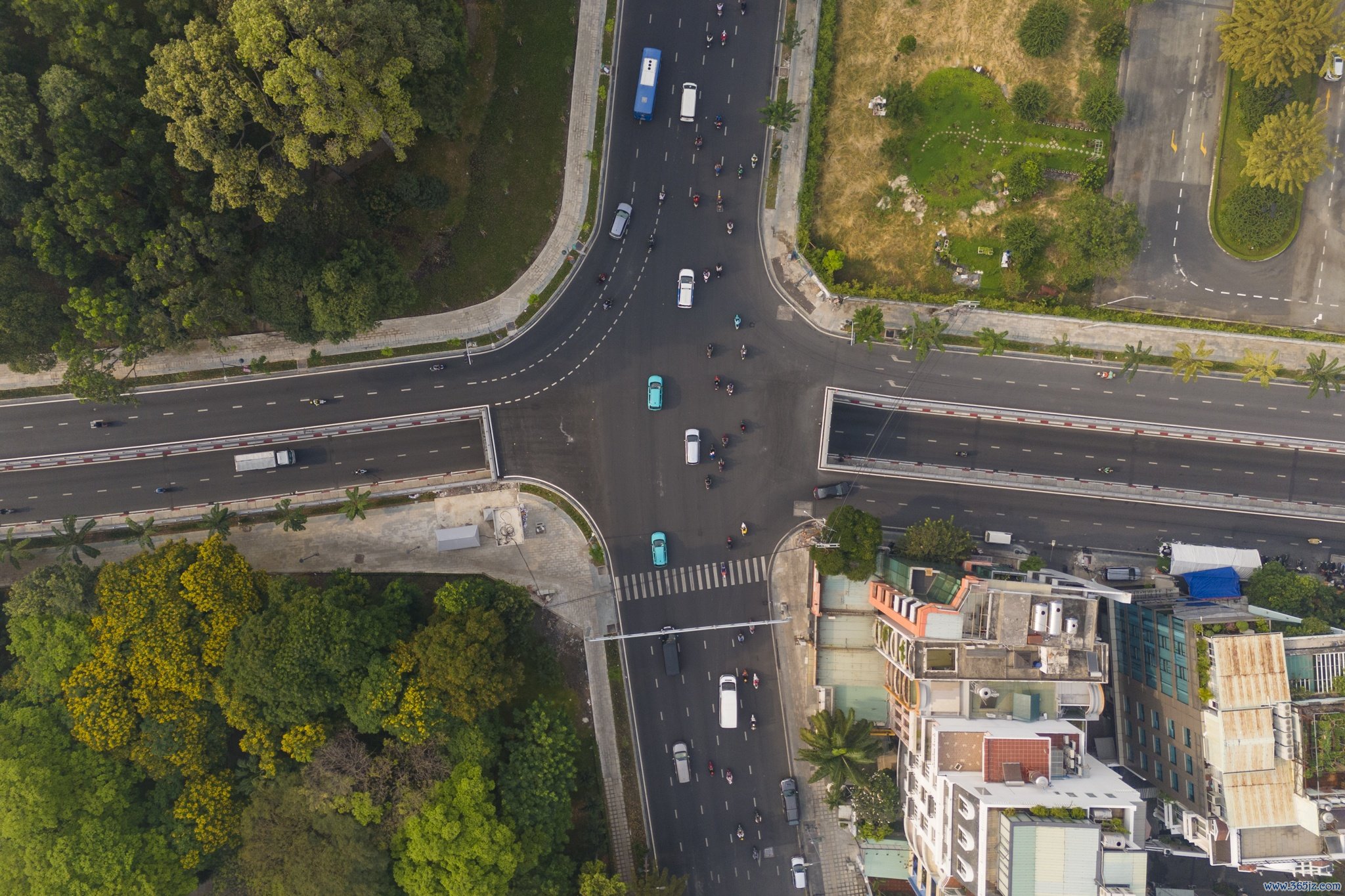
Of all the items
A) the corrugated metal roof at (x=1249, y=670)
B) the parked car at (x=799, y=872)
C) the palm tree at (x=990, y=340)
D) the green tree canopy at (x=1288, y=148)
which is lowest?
the parked car at (x=799, y=872)

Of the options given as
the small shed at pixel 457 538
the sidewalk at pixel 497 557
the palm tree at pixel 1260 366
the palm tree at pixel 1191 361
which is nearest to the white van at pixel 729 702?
the sidewalk at pixel 497 557

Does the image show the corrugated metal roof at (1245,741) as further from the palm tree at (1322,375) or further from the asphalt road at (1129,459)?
the palm tree at (1322,375)

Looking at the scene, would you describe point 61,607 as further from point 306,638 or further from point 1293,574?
point 1293,574

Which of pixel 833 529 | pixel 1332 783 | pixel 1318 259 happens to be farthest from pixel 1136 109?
pixel 1332 783

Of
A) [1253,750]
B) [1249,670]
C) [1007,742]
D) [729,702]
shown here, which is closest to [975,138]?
[1249,670]

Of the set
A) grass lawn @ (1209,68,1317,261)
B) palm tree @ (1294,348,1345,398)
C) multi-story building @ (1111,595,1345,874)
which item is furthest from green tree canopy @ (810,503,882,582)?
grass lawn @ (1209,68,1317,261)

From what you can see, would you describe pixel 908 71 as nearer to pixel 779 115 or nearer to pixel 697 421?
pixel 779 115
